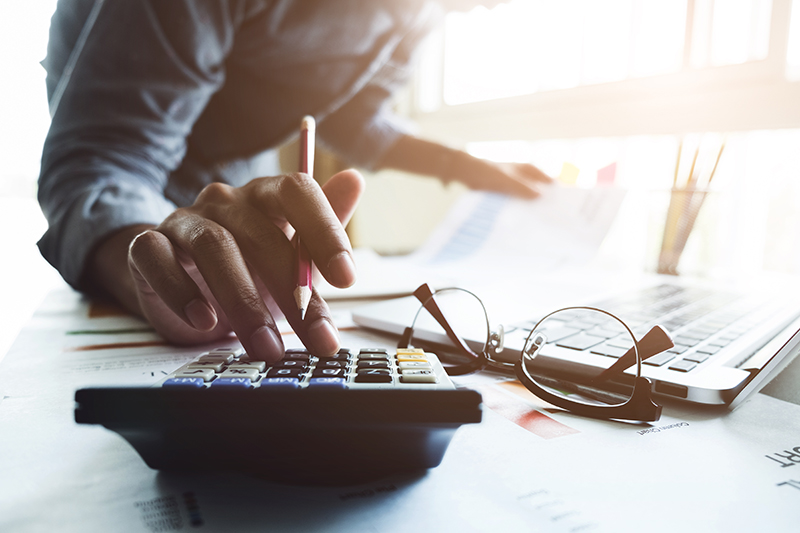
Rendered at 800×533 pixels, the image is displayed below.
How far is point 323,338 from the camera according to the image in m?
0.27

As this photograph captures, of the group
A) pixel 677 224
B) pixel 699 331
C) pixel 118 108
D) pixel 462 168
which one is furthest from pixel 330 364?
pixel 462 168

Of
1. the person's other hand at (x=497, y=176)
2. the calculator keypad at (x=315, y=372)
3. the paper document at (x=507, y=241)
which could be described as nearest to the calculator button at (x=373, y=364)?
the calculator keypad at (x=315, y=372)

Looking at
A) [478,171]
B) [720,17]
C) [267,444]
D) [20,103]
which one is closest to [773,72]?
[720,17]

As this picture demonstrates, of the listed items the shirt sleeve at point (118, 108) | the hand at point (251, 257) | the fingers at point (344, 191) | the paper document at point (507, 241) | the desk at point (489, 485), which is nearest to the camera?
the desk at point (489, 485)

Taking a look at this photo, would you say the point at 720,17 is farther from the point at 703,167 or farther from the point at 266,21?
the point at 266,21

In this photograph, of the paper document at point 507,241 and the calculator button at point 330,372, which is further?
the paper document at point 507,241

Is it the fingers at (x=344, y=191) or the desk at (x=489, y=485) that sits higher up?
the fingers at (x=344, y=191)

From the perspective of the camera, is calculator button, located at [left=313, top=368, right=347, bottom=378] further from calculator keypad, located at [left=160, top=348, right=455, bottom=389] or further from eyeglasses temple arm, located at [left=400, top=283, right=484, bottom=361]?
eyeglasses temple arm, located at [left=400, top=283, right=484, bottom=361]

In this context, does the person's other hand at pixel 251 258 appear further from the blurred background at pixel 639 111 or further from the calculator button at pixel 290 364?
the blurred background at pixel 639 111

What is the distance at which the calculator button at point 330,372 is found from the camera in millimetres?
219

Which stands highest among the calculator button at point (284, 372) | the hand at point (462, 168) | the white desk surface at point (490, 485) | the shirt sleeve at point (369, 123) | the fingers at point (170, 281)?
the shirt sleeve at point (369, 123)

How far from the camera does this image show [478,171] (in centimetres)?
100

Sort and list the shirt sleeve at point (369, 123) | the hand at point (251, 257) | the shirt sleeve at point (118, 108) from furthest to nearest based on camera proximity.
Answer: the shirt sleeve at point (369, 123)
the shirt sleeve at point (118, 108)
the hand at point (251, 257)

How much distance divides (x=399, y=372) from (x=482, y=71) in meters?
1.46
